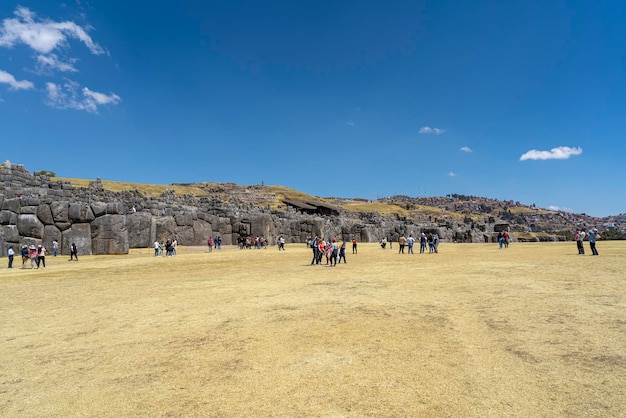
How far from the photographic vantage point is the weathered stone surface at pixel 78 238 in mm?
24375

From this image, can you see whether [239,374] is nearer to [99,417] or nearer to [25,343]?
[99,417]

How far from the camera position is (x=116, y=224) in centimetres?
2533

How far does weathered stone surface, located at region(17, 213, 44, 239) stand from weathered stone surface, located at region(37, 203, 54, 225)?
24cm

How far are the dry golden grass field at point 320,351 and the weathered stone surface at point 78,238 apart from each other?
14324 millimetres

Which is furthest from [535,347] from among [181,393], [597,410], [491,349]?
[181,393]

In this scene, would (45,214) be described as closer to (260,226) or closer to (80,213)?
(80,213)

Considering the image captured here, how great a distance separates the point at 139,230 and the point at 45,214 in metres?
6.46

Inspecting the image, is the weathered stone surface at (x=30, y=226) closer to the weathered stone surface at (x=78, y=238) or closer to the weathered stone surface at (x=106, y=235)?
the weathered stone surface at (x=78, y=238)

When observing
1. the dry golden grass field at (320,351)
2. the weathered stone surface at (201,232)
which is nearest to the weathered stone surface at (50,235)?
the weathered stone surface at (201,232)

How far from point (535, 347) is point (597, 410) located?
6.24ft

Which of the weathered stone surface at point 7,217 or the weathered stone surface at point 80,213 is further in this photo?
the weathered stone surface at point 80,213

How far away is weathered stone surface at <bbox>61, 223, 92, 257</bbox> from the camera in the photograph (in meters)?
24.4

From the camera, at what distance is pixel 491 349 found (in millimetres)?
5688

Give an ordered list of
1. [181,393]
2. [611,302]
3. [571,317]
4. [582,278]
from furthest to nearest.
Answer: [582,278]
[611,302]
[571,317]
[181,393]
